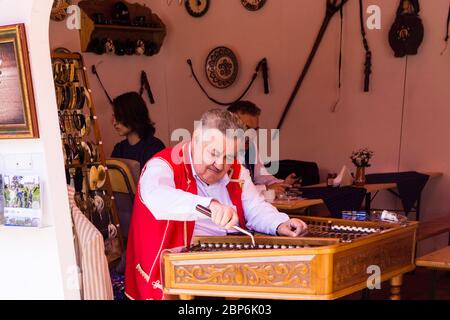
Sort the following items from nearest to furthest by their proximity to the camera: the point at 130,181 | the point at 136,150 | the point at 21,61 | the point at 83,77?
the point at 21,61
the point at 83,77
the point at 130,181
the point at 136,150

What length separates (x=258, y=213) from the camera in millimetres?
2547

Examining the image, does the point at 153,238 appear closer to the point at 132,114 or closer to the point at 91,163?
the point at 91,163

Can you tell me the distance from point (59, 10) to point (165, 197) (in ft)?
10.6

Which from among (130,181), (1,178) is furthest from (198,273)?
(130,181)

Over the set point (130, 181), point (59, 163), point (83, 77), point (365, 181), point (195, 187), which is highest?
point (83, 77)

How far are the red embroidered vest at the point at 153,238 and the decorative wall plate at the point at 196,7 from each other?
407 cm

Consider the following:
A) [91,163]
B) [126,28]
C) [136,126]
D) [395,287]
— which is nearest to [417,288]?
[395,287]

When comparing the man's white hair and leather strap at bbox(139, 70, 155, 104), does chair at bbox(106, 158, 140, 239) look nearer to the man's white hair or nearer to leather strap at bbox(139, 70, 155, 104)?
the man's white hair

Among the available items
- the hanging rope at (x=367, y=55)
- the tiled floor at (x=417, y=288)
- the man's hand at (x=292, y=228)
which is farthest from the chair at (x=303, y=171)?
the man's hand at (x=292, y=228)

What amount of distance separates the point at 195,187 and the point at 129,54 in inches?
150

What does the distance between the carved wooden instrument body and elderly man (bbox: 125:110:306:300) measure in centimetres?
18

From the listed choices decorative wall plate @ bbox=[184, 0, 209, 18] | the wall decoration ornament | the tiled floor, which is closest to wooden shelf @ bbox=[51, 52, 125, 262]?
the tiled floor

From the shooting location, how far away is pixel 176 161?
2.43m

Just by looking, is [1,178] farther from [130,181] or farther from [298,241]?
[130,181]
